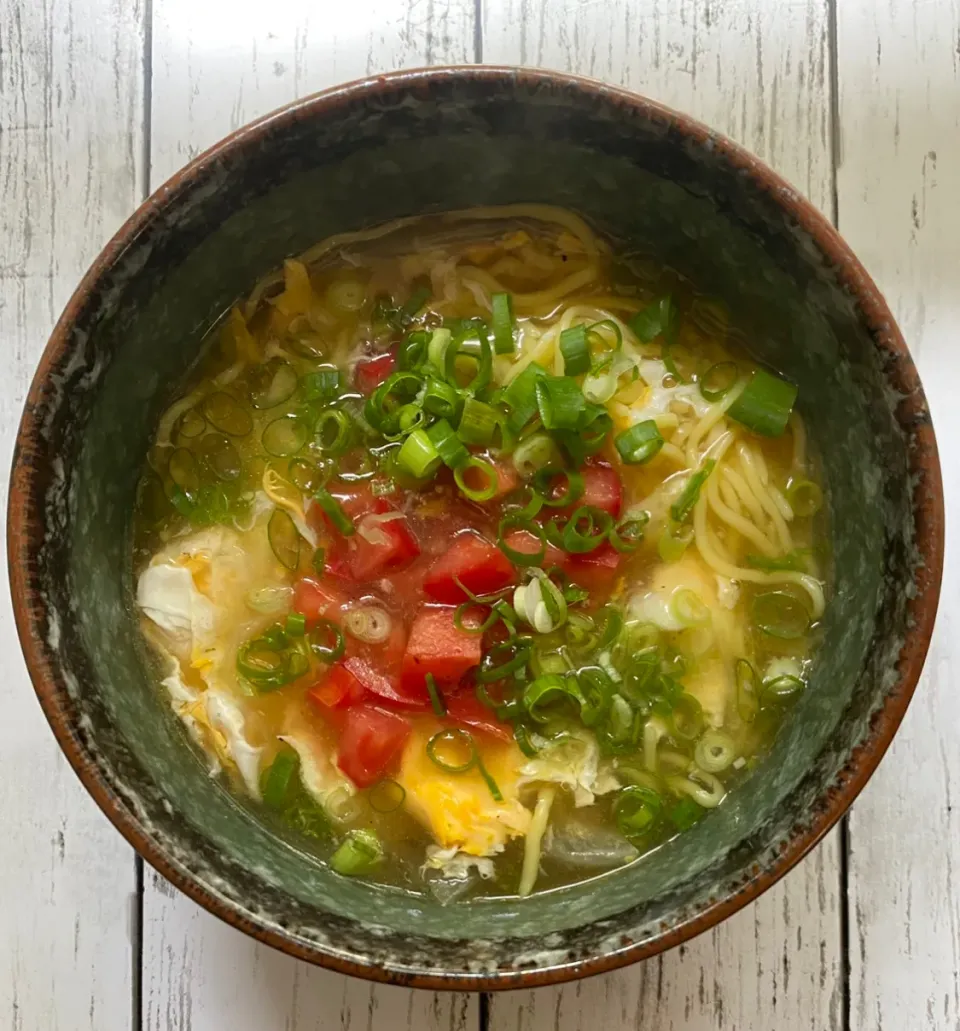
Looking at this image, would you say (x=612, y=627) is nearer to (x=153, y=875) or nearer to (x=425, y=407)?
(x=425, y=407)

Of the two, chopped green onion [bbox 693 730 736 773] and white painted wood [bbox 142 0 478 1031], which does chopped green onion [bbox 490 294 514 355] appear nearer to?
white painted wood [bbox 142 0 478 1031]

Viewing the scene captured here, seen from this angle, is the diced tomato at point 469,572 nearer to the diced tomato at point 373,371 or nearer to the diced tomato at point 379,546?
the diced tomato at point 379,546

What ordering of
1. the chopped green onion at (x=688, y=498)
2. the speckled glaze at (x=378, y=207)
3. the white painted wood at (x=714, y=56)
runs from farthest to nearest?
1. the white painted wood at (x=714, y=56)
2. the chopped green onion at (x=688, y=498)
3. the speckled glaze at (x=378, y=207)

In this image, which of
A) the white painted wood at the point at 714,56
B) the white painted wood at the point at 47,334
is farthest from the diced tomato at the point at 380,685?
the white painted wood at the point at 714,56

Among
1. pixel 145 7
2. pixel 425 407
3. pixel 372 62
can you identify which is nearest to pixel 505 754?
pixel 425 407

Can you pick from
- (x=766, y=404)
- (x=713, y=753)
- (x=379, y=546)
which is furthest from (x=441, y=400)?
(x=713, y=753)
